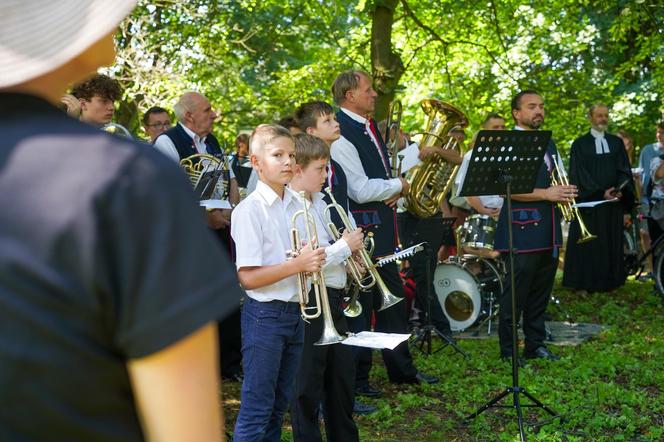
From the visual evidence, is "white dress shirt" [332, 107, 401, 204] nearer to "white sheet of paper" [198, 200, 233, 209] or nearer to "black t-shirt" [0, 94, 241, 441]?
"white sheet of paper" [198, 200, 233, 209]

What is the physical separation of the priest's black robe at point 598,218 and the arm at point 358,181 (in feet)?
17.3

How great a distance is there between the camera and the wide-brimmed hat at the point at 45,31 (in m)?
Answer: 1.12

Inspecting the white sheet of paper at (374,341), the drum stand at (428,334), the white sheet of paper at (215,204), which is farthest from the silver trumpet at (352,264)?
the drum stand at (428,334)

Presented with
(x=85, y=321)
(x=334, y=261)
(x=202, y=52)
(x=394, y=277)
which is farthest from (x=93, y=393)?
(x=202, y=52)

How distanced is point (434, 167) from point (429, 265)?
93 centimetres

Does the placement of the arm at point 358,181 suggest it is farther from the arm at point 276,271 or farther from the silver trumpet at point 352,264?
the arm at point 276,271

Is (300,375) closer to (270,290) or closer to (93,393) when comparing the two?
(270,290)

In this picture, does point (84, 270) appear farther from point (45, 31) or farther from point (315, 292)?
point (315, 292)

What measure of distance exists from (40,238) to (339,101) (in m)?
5.79

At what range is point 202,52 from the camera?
50.2 ft

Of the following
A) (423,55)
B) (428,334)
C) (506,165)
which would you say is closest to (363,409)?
(506,165)

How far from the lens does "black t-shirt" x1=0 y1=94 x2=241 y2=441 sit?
1.08 metres

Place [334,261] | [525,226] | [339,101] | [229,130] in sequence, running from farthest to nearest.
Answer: [229,130]
[525,226]
[339,101]
[334,261]

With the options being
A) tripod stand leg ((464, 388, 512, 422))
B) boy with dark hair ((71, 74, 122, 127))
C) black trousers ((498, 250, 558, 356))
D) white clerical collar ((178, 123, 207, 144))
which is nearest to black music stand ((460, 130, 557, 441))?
tripod stand leg ((464, 388, 512, 422))
